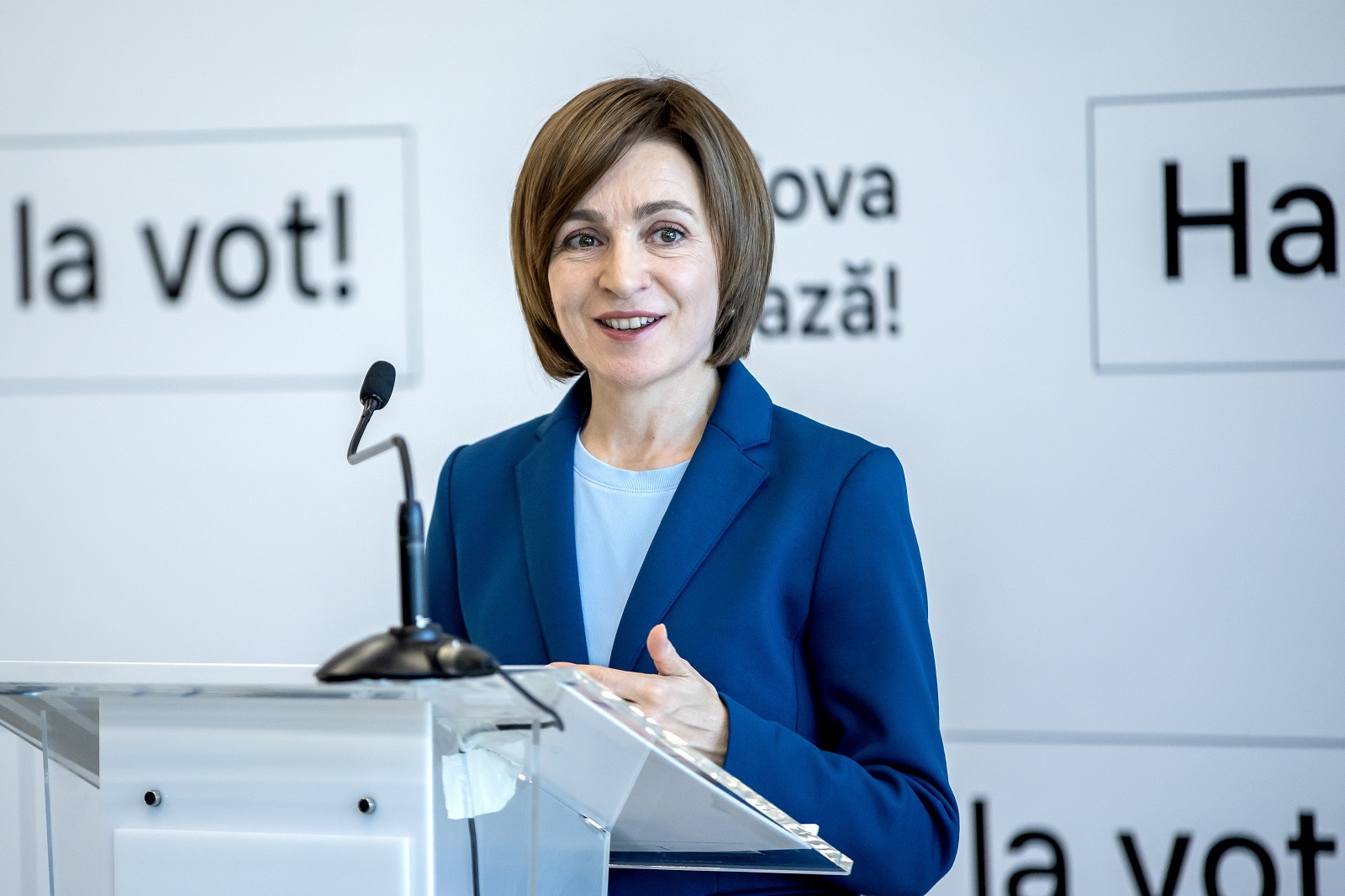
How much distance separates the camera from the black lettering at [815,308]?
2.60m

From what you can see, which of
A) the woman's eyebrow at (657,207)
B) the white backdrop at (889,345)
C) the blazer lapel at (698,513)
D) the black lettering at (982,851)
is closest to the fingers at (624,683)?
the blazer lapel at (698,513)

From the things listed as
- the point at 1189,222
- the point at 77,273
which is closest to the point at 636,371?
the point at 1189,222

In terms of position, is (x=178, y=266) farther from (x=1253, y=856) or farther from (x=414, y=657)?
(x=1253, y=856)

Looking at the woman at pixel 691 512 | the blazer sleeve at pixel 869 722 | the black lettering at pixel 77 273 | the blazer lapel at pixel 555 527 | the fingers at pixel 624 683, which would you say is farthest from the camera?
the black lettering at pixel 77 273

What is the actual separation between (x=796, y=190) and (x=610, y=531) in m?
1.24

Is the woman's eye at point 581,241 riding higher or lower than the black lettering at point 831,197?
lower

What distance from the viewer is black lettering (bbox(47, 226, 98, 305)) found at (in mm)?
2873

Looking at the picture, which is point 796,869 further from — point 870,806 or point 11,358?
point 11,358

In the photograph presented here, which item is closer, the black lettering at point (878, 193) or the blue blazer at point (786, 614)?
the blue blazer at point (786, 614)

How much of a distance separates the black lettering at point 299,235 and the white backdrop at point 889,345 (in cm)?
2

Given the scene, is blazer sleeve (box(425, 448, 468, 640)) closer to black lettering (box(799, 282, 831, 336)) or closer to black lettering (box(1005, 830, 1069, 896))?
black lettering (box(799, 282, 831, 336))

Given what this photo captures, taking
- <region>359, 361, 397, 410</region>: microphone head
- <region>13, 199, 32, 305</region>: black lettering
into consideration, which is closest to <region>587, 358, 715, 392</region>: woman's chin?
<region>359, 361, 397, 410</region>: microphone head

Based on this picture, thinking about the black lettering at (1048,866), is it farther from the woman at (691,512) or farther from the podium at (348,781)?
the podium at (348,781)

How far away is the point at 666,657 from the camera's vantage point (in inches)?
44.7
